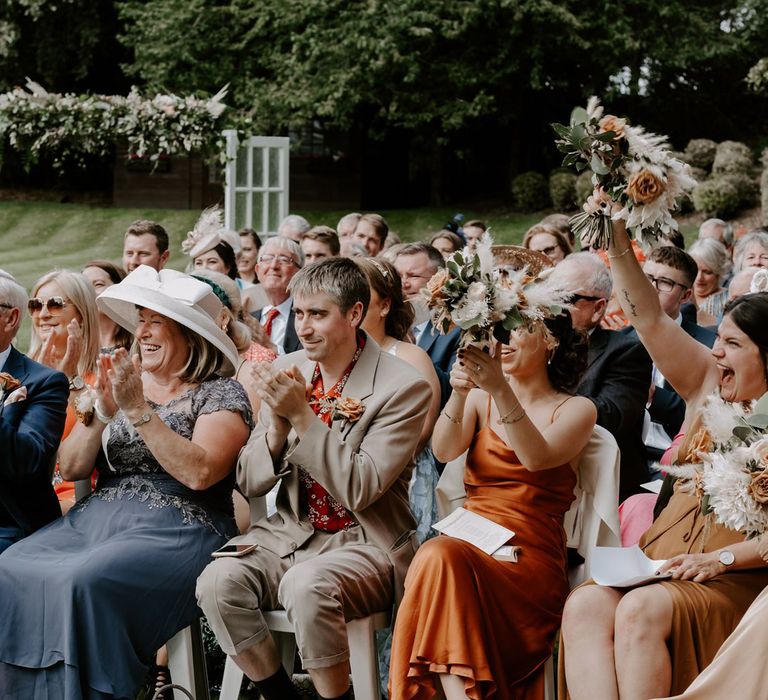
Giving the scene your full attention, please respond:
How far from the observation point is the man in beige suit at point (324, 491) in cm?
371

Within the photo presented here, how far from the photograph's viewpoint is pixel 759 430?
3.10 m

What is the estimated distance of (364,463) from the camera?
12.5 feet

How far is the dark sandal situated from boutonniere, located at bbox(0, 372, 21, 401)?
1203 millimetres

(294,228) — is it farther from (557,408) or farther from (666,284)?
(557,408)

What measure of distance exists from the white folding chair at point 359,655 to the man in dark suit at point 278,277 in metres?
3.26

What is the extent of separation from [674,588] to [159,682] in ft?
6.49

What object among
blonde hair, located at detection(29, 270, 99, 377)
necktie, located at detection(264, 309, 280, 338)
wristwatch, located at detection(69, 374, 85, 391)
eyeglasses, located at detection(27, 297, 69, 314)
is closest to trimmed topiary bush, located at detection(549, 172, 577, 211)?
necktie, located at detection(264, 309, 280, 338)

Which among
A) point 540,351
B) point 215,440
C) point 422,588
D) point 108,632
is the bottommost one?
point 108,632

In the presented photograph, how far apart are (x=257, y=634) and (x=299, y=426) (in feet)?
2.37

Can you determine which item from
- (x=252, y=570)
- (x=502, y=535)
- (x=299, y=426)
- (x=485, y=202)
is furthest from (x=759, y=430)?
(x=485, y=202)

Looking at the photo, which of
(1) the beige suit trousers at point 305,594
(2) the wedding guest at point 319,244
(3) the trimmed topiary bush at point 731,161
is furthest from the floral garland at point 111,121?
(3) the trimmed topiary bush at point 731,161

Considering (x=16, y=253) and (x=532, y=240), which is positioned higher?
(x=532, y=240)

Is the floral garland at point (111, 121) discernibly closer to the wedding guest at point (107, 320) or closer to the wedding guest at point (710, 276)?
the wedding guest at point (107, 320)

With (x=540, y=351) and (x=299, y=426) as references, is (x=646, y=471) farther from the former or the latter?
(x=299, y=426)
